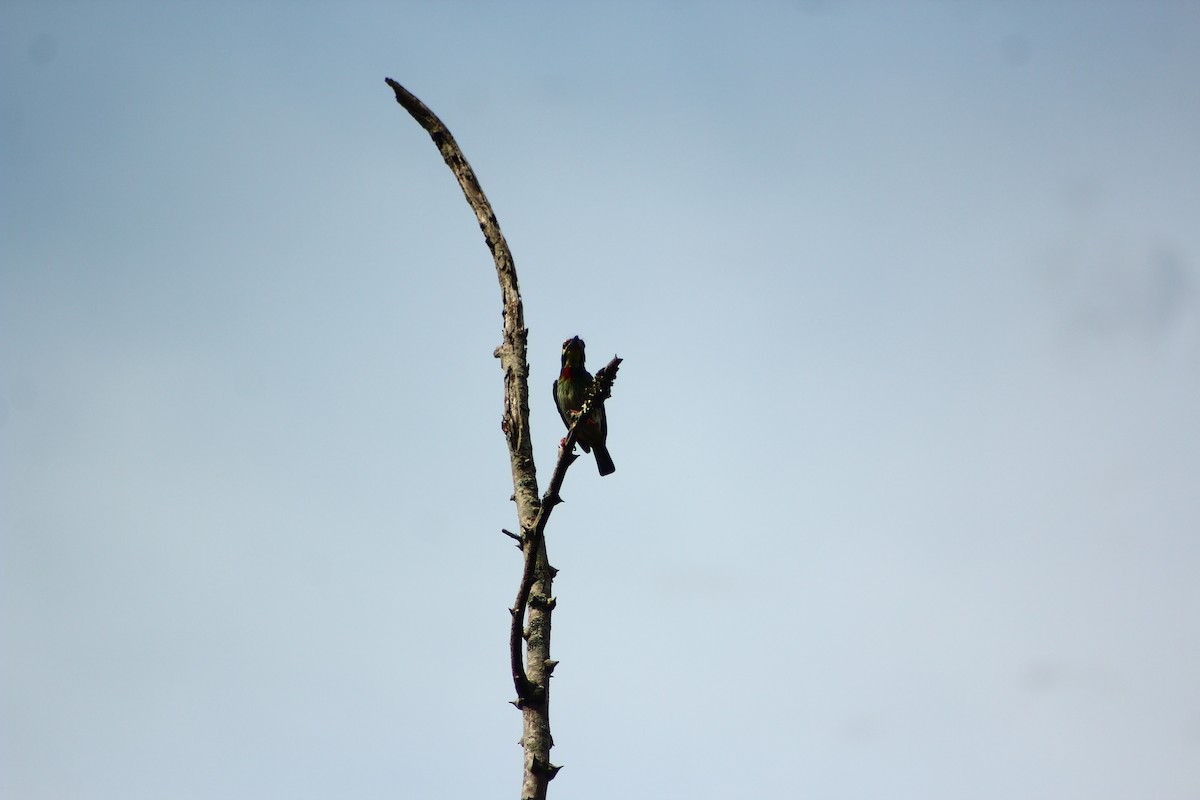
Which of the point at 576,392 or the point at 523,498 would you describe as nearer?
the point at 523,498

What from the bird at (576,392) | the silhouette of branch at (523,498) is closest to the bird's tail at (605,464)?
the bird at (576,392)

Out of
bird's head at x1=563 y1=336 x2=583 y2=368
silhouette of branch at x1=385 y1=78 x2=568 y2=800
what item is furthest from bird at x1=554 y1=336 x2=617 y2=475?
silhouette of branch at x1=385 y1=78 x2=568 y2=800

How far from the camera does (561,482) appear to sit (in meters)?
5.28

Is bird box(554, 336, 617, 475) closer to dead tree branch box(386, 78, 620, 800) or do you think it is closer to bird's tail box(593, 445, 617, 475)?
bird's tail box(593, 445, 617, 475)

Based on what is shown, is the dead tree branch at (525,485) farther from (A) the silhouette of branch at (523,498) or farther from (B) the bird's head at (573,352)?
(B) the bird's head at (573,352)

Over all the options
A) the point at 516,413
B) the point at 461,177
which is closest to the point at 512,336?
the point at 516,413

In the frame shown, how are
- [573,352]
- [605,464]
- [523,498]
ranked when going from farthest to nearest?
1. [605,464]
2. [573,352]
3. [523,498]

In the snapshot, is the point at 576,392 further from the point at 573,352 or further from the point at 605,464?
the point at 605,464

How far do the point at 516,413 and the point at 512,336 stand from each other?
1.72 feet

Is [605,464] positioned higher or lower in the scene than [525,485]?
higher

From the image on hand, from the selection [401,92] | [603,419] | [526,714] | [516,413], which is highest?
[603,419]

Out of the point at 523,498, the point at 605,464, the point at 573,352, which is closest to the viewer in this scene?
the point at 523,498

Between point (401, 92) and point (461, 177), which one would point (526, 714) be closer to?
point (461, 177)

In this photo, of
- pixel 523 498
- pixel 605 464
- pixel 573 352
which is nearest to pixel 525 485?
pixel 523 498
